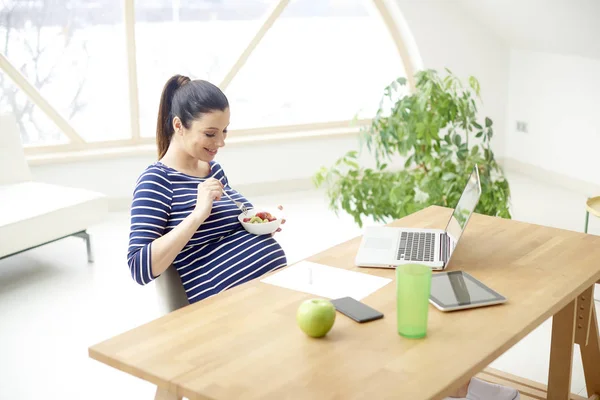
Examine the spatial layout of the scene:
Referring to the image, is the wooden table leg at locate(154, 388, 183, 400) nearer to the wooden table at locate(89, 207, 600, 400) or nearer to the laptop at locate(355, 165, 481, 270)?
the wooden table at locate(89, 207, 600, 400)

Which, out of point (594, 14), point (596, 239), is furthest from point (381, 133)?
point (594, 14)

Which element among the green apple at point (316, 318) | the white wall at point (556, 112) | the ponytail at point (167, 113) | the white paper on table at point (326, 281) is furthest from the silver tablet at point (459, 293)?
the white wall at point (556, 112)

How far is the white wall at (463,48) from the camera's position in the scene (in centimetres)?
577

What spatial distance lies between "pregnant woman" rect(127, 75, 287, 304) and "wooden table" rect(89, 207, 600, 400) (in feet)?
0.78

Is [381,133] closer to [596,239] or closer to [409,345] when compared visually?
[596,239]

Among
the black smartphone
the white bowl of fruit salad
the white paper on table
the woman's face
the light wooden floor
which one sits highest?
the woman's face

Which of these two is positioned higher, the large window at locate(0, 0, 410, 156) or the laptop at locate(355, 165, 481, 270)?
the large window at locate(0, 0, 410, 156)

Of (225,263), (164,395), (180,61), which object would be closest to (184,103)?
(225,263)

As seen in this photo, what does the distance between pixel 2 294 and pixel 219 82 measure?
226cm

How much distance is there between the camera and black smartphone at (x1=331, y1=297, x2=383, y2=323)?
193cm

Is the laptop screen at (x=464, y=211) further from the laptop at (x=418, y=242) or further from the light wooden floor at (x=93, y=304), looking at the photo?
the light wooden floor at (x=93, y=304)

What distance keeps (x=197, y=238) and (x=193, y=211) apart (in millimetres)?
117

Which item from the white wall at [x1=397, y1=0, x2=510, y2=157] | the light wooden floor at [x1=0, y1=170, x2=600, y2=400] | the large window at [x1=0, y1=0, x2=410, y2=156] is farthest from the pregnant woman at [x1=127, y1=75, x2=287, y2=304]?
the white wall at [x1=397, y1=0, x2=510, y2=157]

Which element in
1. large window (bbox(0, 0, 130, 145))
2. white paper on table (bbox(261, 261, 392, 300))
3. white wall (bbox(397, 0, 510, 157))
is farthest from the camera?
white wall (bbox(397, 0, 510, 157))
